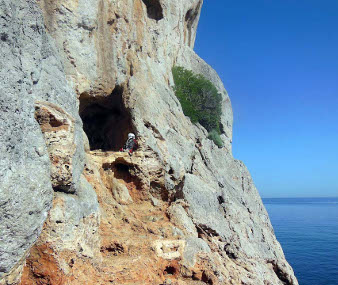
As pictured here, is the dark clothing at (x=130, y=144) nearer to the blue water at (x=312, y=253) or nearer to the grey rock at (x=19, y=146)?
the grey rock at (x=19, y=146)

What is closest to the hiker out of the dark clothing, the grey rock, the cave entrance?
the dark clothing

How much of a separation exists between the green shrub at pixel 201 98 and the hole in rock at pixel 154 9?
4.93 m

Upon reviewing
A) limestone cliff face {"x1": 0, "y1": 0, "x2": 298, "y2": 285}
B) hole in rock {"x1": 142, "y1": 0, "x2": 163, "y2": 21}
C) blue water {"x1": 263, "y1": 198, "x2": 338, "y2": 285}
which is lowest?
blue water {"x1": 263, "y1": 198, "x2": 338, "y2": 285}

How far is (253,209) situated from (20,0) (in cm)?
1643

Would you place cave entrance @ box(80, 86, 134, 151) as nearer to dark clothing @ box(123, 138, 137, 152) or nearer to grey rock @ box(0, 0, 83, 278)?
dark clothing @ box(123, 138, 137, 152)

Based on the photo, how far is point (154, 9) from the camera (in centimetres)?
1795

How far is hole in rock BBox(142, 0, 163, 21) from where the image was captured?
17531mm

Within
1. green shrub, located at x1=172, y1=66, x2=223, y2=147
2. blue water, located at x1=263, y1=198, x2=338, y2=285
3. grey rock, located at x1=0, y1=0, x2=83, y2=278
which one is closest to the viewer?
grey rock, located at x1=0, y1=0, x2=83, y2=278

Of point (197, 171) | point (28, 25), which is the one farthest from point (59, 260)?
point (197, 171)

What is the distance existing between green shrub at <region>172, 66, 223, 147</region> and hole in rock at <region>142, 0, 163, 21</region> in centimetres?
493

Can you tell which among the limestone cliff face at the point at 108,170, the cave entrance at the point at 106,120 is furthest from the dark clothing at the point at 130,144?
the cave entrance at the point at 106,120

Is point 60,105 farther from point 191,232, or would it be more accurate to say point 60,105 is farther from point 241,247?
point 241,247

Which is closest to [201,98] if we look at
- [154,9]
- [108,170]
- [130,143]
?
[154,9]

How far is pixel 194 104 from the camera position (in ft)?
73.7
